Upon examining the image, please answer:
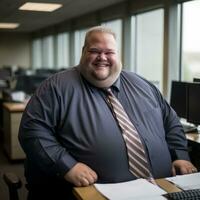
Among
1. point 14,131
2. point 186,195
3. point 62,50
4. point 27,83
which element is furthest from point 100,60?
point 62,50

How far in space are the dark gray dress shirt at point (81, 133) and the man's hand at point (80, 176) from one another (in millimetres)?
27

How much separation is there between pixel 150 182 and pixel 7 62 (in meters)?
12.2

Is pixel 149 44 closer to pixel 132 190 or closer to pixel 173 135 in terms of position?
pixel 173 135

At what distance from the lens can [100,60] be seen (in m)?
1.86

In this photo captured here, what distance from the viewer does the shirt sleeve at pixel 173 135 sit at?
194 cm

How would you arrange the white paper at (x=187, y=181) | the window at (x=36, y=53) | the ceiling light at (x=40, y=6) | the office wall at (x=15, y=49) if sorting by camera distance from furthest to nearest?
the office wall at (x=15, y=49) < the window at (x=36, y=53) < the ceiling light at (x=40, y=6) < the white paper at (x=187, y=181)

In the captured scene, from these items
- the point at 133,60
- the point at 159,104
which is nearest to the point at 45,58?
the point at 133,60

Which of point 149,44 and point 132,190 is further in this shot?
point 149,44

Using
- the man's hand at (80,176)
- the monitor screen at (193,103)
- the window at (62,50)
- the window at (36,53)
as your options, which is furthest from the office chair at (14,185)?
the window at (36,53)

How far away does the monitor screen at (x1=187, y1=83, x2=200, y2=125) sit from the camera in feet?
9.93

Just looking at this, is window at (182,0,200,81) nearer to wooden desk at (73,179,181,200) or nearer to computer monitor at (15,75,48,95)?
computer monitor at (15,75,48,95)

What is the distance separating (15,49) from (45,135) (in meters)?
12.0

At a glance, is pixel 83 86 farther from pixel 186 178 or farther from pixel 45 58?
pixel 45 58

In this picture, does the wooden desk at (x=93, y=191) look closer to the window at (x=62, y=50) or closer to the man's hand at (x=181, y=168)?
the man's hand at (x=181, y=168)
